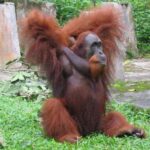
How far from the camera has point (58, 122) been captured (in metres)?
4.47

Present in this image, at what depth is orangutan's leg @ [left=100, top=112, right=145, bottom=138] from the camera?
4.60 metres

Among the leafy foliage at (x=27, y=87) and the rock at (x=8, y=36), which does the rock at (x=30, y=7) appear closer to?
the rock at (x=8, y=36)

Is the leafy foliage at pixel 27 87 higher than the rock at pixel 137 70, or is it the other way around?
the leafy foliage at pixel 27 87

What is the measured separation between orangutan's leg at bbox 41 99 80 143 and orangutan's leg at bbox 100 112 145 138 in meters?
0.31

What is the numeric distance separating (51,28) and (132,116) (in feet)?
5.51

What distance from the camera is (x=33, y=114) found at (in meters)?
5.53

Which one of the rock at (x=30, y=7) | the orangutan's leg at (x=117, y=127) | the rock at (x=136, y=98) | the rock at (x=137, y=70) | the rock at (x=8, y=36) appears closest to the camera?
the orangutan's leg at (x=117, y=127)

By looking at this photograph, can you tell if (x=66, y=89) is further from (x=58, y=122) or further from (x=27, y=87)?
(x=27, y=87)

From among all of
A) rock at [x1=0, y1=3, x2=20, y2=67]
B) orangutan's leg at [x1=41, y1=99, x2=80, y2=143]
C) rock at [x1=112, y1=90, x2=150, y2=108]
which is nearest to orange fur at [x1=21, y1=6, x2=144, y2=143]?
orangutan's leg at [x1=41, y1=99, x2=80, y2=143]

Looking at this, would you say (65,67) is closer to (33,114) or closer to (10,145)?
(10,145)

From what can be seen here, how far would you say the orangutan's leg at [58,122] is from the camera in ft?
14.7

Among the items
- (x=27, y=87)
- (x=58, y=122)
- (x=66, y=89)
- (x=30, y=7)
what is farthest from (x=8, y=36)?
(x=58, y=122)

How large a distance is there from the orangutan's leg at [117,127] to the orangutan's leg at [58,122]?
31 cm

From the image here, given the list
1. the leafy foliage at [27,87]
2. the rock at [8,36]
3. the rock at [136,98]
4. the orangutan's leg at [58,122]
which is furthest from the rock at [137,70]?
the orangutan's leg at [58,122]
